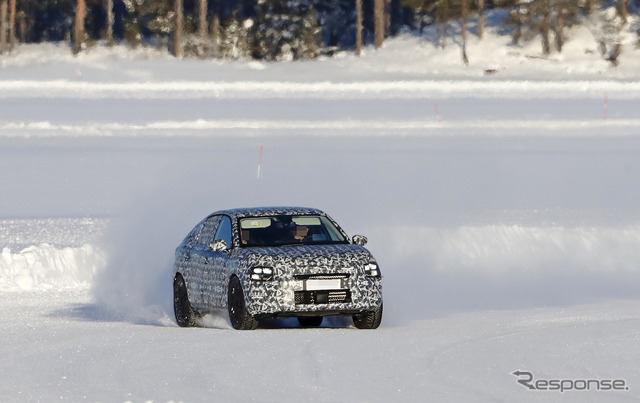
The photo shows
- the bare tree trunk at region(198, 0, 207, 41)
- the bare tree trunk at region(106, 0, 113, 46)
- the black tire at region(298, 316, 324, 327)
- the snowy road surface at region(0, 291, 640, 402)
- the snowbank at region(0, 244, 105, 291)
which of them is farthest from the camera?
the bare tree trunk at region(106, 0, 113, 46)

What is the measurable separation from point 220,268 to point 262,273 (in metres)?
0.95

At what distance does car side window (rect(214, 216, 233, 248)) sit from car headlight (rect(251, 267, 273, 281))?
96cm

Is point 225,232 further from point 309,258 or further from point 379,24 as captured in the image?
point 379,24

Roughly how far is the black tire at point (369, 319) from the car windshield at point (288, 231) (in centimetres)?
87

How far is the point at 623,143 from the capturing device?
3403cm

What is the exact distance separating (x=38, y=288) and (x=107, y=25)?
5634cm

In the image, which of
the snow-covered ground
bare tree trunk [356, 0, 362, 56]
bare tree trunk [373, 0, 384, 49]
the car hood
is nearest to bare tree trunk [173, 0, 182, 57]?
the snow-covered ground

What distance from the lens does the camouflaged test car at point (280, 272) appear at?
11.6m

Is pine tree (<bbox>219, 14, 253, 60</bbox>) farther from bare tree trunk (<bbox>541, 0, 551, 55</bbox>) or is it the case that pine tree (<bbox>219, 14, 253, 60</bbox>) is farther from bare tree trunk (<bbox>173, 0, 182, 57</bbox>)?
bare tree trunk (<bbox>541, 0, 551, 55</bbox>)

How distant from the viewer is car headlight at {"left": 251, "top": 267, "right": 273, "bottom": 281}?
11.6 meters

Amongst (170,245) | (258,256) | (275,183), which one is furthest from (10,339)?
(275,183)

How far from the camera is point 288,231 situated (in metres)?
12.7

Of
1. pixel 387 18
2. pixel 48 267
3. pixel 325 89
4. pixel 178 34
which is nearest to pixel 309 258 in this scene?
pixel 48 267

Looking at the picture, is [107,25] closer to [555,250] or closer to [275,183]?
[275,183]
